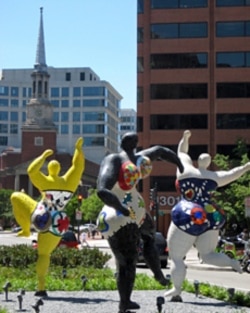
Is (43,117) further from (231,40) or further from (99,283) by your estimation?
(99,283)

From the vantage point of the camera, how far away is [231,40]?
5003 centimetres

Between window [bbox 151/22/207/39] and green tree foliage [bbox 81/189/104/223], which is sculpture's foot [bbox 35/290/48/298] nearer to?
window [bbox 151/22/207/39]

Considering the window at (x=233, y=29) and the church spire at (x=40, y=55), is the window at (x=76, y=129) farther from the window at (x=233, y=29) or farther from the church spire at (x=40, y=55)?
the window at (x=233, y=29)

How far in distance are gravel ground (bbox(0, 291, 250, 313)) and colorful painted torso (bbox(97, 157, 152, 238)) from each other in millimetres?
1752

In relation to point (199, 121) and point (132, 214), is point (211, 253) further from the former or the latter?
point (199, 121)

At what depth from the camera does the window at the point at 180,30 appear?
5019 cm

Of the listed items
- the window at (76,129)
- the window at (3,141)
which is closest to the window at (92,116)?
the window at (76,129)

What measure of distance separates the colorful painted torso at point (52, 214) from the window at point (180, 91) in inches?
1499

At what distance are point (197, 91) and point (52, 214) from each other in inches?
1528

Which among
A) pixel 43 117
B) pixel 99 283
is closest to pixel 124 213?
pixel 99 283

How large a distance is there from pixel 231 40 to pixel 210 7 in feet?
9.65

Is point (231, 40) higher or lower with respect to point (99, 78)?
lower

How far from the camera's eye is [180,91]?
49938 millimetres

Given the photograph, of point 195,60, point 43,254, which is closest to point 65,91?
point 195,60
